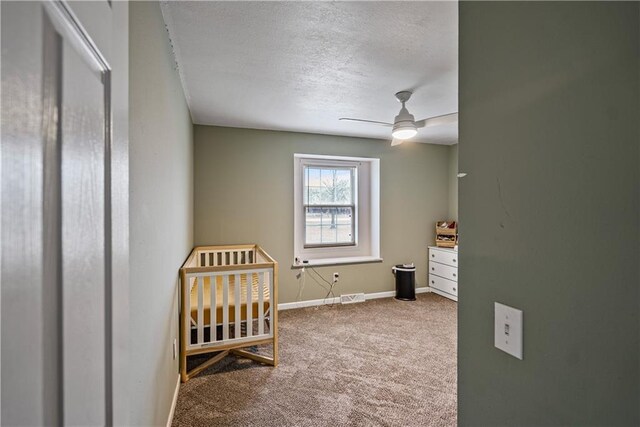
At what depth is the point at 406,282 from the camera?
4738 mm

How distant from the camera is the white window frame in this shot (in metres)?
4.61

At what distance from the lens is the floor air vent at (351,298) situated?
462 centimetres

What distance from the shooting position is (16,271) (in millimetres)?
326

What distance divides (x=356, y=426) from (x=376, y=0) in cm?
247

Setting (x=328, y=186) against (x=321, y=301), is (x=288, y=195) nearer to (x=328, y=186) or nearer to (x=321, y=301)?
(x=328, y=186)

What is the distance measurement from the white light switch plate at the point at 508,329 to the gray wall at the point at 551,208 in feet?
0.08

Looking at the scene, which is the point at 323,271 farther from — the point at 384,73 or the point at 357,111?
the point at 384,73

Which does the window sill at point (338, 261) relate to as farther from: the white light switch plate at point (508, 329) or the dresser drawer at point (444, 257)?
the white light switch plate at point (508, 329)

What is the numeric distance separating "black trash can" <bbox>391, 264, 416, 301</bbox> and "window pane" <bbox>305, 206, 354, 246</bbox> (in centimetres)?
87

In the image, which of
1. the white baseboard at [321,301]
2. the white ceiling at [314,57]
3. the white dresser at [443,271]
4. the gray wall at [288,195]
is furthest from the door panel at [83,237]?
the white dresser at [443,271]

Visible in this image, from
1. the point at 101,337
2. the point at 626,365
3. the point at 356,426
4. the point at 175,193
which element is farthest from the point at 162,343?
the point at 626,365

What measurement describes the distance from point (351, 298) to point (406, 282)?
851 millimetres

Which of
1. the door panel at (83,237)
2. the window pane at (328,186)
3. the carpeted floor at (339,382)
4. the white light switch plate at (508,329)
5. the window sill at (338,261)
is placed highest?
the window pane at (328,186)

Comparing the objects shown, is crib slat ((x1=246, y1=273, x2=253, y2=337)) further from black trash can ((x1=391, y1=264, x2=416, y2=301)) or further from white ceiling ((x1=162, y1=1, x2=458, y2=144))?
black trash can ((x1=391, y1=264, x2=416, y2=301))
